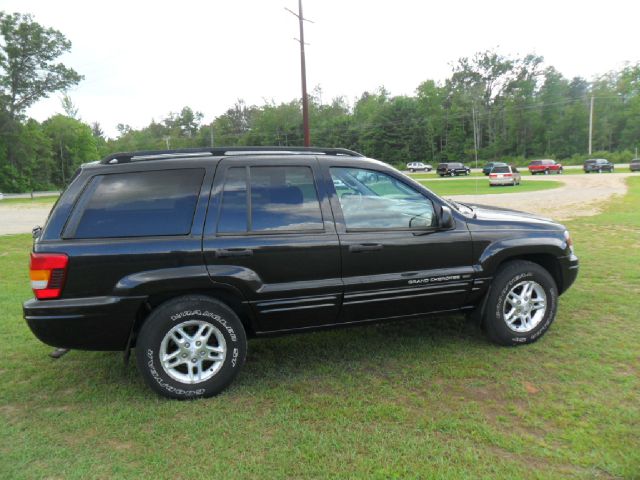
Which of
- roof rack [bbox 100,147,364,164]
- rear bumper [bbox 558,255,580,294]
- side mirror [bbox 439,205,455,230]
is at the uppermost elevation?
roof rack [bbox 100,147,364,164]

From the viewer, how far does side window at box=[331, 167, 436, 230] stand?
3998 millimetres

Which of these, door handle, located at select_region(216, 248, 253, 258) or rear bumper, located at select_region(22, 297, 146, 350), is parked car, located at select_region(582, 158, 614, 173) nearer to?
door handle, located at select_region(216, 248, 253, 258)

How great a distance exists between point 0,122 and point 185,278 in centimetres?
6612

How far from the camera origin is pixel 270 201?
3768 millimetres

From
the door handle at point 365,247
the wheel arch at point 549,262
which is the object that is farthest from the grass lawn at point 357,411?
the door handle at point 365,247

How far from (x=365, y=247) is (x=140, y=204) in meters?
1.68

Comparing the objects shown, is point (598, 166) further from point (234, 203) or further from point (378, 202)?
point (234, 203)

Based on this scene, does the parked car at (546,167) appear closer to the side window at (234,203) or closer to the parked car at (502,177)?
the parked car at (502,177)

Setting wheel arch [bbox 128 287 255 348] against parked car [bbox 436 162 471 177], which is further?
parked car [bbox 436 162 471 177]

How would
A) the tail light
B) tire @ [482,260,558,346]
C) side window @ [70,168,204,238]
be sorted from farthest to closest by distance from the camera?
tire @ [482,260,558,346] → side window @ [70,168,204,238] → the tail light

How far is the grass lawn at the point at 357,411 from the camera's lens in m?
2.78

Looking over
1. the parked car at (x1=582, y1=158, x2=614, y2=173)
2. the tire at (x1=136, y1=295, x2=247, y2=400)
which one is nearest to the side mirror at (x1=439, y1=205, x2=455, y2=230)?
the tire at (x1=136, y1=295, x2=247, y2=400)

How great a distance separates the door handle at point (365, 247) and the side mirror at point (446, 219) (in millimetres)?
570

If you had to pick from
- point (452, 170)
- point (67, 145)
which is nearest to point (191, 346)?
point (452, 170)
